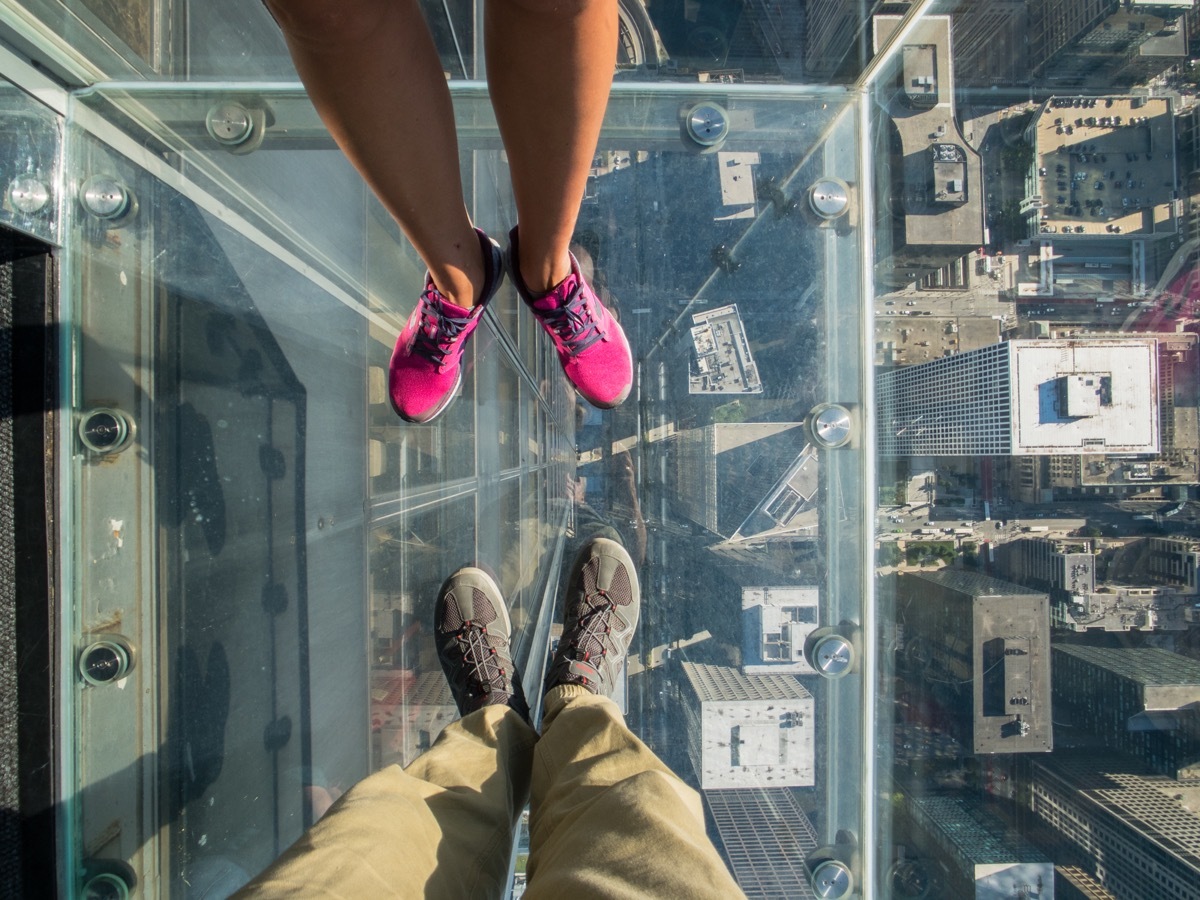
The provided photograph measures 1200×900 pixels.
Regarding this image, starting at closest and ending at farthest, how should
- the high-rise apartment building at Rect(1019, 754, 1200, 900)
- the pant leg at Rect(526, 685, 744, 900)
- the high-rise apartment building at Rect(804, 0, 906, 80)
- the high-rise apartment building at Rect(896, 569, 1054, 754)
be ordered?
the pant leg at Rect(526, 685, 744, 900) → the high-rise apartment building at Rect(804, 0, 906, 80) → the high-rise apartment building at Rect(896, 569, 1054, 754) → the high-rise apartment building at Rect(1019, 754, 1200, 900)

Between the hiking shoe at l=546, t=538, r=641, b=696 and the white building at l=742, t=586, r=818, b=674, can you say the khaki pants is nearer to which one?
the hiking shoe at l=546, t=538, r=641, b=696

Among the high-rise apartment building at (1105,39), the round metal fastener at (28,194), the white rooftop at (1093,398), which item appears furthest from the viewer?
the white rooftop at (1093,398)

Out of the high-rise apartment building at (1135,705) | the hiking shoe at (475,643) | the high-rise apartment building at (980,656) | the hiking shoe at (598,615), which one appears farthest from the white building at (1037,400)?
the hiking shoe at (475,643)

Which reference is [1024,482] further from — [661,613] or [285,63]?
[285,63]

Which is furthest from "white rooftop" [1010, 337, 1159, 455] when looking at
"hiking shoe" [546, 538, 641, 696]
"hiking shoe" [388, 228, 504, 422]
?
"hiking shoe" [388, 228, 504, 422]

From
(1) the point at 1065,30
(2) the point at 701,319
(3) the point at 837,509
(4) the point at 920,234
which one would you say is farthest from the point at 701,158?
(1) the point at 1065,30

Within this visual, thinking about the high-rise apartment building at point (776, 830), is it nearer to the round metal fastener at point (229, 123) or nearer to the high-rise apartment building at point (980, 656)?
the high-rise apartment building at point (980, 656)

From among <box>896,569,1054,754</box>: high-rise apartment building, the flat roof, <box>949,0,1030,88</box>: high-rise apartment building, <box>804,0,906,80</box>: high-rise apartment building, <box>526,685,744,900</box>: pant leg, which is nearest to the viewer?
<box>526,685,744,900</box>: pant leg
